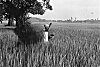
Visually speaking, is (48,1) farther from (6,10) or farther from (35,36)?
(35,36)

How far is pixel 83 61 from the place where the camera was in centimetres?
507

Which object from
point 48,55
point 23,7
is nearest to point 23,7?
point 23,7

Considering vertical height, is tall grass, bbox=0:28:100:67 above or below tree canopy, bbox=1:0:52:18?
below

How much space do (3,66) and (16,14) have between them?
1827cm

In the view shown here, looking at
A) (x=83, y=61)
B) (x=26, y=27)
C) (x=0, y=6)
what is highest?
(x=0, y=6)

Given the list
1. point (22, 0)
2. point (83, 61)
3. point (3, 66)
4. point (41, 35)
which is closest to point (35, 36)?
point (41, 35)

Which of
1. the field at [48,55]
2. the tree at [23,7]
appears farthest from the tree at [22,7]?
the field at [48,55]

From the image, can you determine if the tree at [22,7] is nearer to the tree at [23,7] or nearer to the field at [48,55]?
the tree at [23,7]

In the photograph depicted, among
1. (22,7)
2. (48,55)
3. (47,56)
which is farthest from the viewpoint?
(22,7)

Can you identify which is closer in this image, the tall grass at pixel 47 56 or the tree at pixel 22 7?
the tall grass at pixel 47 56

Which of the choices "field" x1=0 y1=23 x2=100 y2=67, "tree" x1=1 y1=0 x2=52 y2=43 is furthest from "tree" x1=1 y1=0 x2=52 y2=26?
"field" x1=0 y1=23 x2=100 y2=67

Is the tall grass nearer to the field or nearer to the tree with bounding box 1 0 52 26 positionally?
the field

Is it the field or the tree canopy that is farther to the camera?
the tree canopy

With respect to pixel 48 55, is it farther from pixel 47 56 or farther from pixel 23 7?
pixel 23 7
